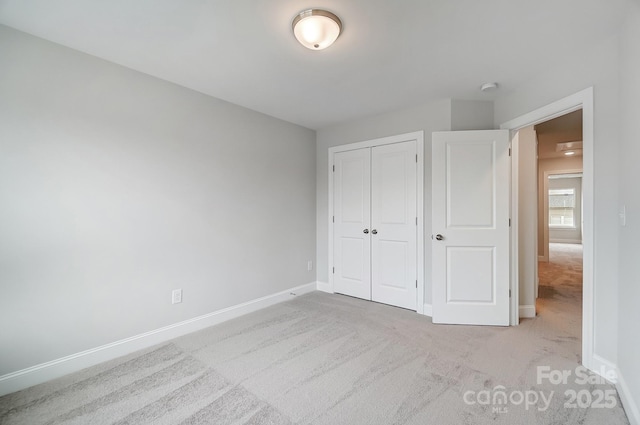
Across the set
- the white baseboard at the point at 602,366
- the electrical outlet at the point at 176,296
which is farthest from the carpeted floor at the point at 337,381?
the electrical outlet at the point at 176,296

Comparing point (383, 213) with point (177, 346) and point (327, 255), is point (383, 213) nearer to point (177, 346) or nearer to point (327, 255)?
point (327, 255)

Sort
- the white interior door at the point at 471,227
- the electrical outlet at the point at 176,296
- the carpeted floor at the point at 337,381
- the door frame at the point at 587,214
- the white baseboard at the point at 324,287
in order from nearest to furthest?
the carpeted floor at the point at 337,381 < the door frame at the point at 587,214 < the electrical outlet at the point at 176,296 < the white interior door at the point at 471,227 < the white baseboard at the point at 324,287

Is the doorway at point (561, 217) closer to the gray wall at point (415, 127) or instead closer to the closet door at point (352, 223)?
the gray wall at point (415, 127)

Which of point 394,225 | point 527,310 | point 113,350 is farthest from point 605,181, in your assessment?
point 113,350

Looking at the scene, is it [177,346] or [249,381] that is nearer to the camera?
[249,381]

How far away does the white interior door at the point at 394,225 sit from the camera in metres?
3.25

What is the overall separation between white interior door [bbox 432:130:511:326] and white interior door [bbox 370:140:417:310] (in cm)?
33

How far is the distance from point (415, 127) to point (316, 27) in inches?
74.5

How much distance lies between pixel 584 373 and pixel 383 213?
7.27 feet

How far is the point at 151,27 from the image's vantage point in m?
1.81

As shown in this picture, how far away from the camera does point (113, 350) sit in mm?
2238

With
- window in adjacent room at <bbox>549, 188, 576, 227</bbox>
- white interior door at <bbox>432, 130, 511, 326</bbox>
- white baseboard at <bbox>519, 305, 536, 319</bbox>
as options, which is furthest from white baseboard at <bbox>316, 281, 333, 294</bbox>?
window in adjacent room at <bbox>549, 188, 576, 227</bbox>

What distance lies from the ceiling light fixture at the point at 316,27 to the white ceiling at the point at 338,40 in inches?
1.8

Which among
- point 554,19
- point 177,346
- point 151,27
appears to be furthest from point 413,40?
point 177,346
